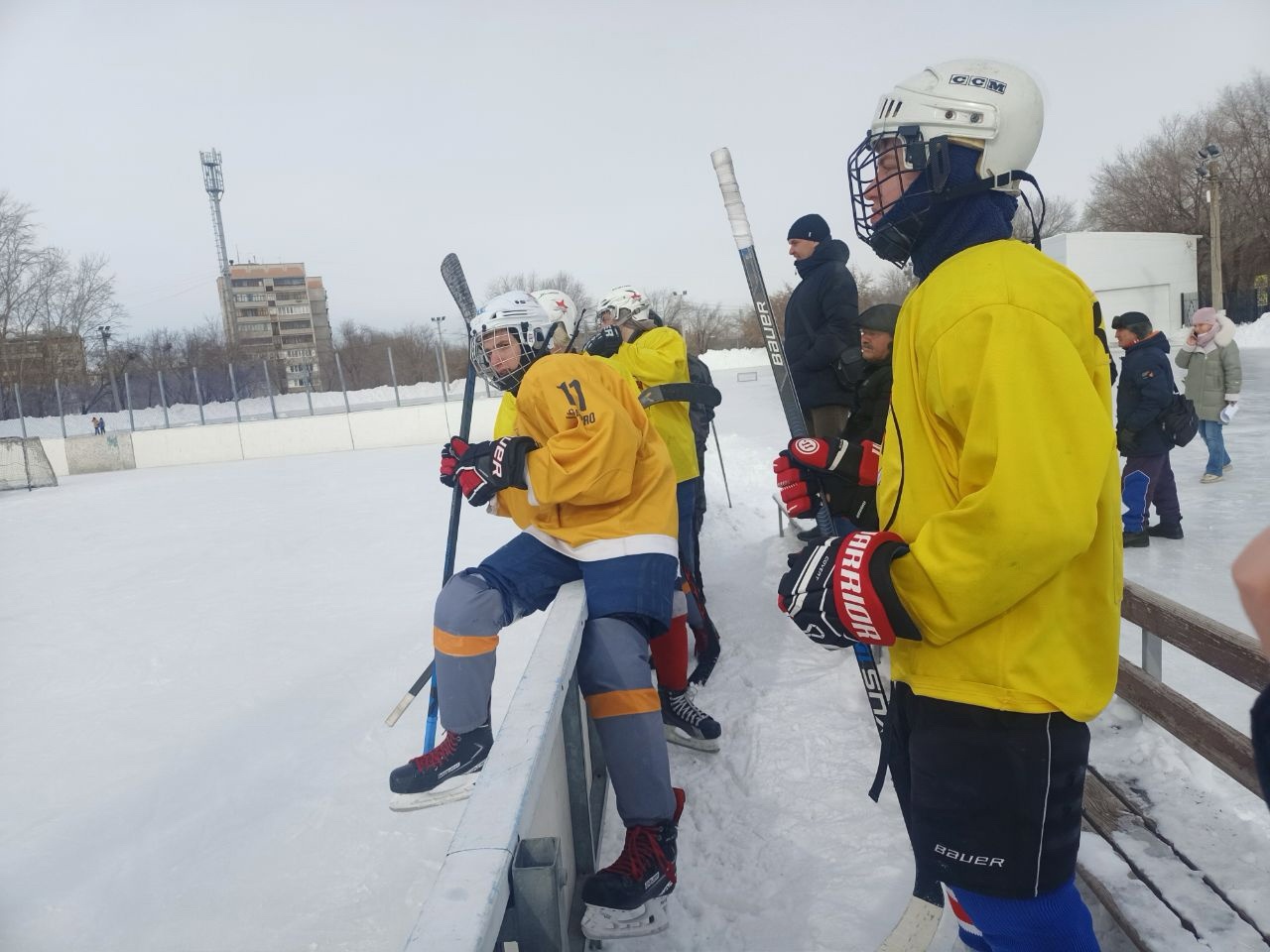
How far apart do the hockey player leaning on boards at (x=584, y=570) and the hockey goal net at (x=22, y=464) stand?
19764 mm

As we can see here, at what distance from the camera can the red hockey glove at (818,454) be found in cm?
203

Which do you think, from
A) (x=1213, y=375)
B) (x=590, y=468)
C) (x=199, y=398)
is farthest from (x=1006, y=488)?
(x=199, y=398)

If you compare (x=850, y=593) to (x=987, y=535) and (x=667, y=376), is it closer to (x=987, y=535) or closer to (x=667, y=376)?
(x=987, y=535)

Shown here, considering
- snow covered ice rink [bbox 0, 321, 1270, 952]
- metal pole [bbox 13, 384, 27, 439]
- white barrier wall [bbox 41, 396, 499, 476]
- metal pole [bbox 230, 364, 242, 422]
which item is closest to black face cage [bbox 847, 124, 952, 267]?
snow covered ice rink [bbox 0, 321, 1270, 952]

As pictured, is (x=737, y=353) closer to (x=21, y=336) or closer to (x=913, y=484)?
(x=21, y=336)

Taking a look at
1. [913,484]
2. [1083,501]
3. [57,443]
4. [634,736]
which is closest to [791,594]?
[913,484]

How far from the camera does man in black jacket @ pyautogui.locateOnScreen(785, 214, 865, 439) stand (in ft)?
14.5

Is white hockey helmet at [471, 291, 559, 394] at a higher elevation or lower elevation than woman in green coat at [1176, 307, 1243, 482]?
higher

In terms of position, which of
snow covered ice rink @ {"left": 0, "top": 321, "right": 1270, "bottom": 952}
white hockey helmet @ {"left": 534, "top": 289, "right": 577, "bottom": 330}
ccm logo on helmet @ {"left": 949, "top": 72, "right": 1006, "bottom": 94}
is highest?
ccm logo on helmet @ {"left": 949, "top": 72, "right": 1006, "bottom": 94}

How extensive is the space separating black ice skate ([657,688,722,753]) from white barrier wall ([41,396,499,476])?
2001cm

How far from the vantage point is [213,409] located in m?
26.1

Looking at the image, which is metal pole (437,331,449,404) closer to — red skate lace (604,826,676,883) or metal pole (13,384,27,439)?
metal pole (13,384,27,439)

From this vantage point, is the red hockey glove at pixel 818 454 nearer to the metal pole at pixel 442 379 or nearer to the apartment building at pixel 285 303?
the metal pole at pixel 442 379

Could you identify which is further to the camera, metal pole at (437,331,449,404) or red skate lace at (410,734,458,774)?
metal pole at (437,331,449,404)
